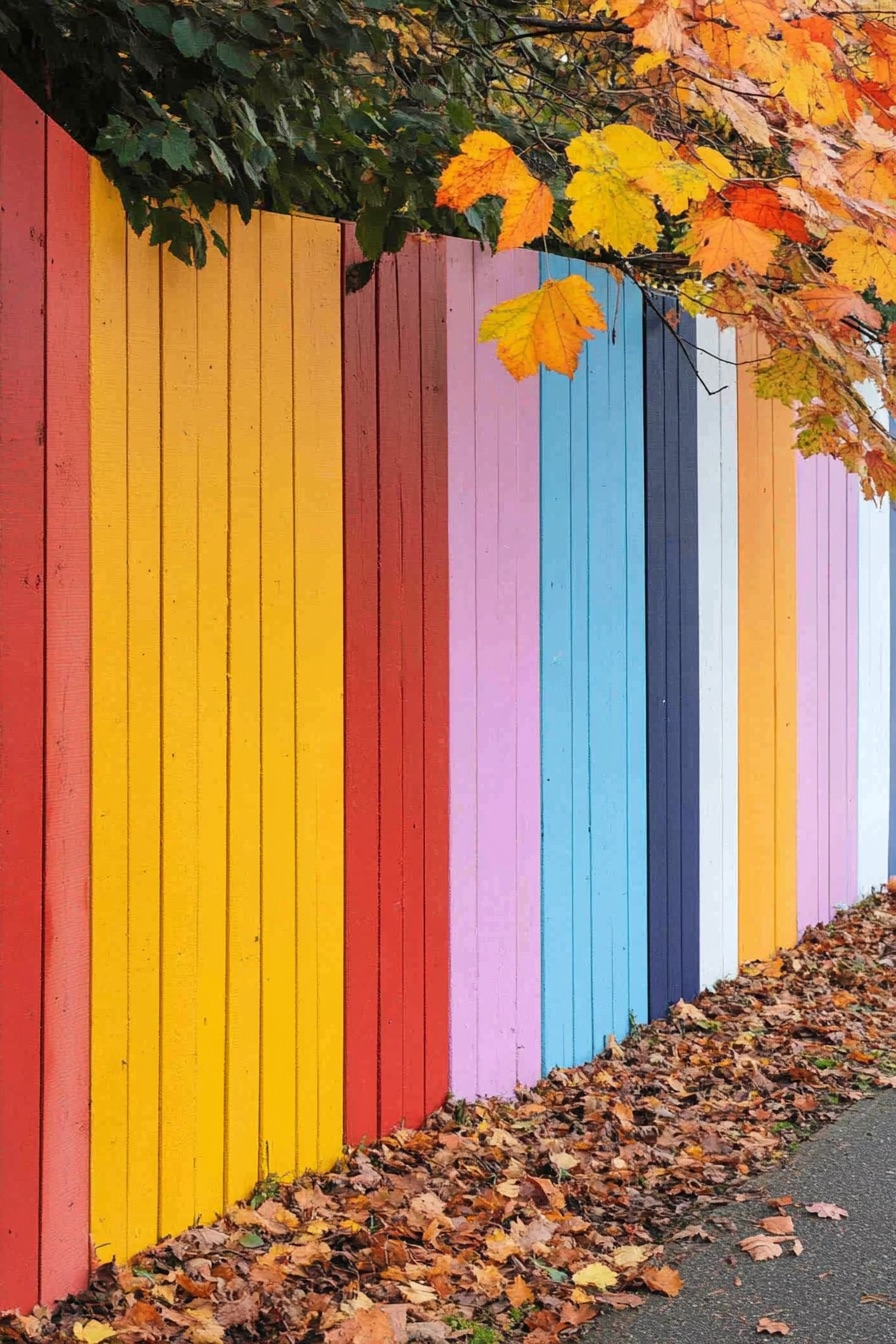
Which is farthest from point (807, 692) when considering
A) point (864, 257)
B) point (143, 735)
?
point (143, 735)

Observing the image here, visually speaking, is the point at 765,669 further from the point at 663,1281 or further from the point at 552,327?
the point at 552,327

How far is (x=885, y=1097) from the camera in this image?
457cm

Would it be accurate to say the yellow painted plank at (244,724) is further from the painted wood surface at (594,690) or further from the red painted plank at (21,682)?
the painted wood surface at (594,690)

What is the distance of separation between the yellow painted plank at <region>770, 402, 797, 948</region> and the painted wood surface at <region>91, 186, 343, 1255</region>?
3.02 m

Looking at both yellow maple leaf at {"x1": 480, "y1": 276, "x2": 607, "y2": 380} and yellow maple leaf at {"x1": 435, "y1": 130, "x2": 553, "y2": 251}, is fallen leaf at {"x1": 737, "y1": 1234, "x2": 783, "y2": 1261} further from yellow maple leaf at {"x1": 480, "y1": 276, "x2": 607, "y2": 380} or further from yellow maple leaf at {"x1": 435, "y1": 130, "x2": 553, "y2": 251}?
yellow maple leaf at {"x1": 435, "y1": 130, "x2": 553, "y2": 251}

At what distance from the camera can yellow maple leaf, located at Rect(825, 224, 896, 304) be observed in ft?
9.70

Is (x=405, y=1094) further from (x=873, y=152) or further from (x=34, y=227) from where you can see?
(x=873, y=152)

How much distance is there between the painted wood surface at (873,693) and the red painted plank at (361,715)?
3994mm

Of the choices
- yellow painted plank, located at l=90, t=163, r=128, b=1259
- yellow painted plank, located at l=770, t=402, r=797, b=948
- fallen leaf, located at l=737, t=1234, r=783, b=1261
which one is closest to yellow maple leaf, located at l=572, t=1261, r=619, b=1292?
fallen leaf, located at l=737, t=1234, r=783, b=1261

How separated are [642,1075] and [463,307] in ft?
8.78

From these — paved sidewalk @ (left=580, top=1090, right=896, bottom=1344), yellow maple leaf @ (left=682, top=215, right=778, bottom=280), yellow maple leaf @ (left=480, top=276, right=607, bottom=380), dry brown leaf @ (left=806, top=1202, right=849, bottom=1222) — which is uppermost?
yellow maple leaf @ (left=682, top=215, right=778, bottom=280)

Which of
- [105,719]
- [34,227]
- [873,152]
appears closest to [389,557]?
[105,719]

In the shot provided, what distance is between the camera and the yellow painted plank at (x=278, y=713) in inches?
141

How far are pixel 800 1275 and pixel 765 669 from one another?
3268 millimetres
